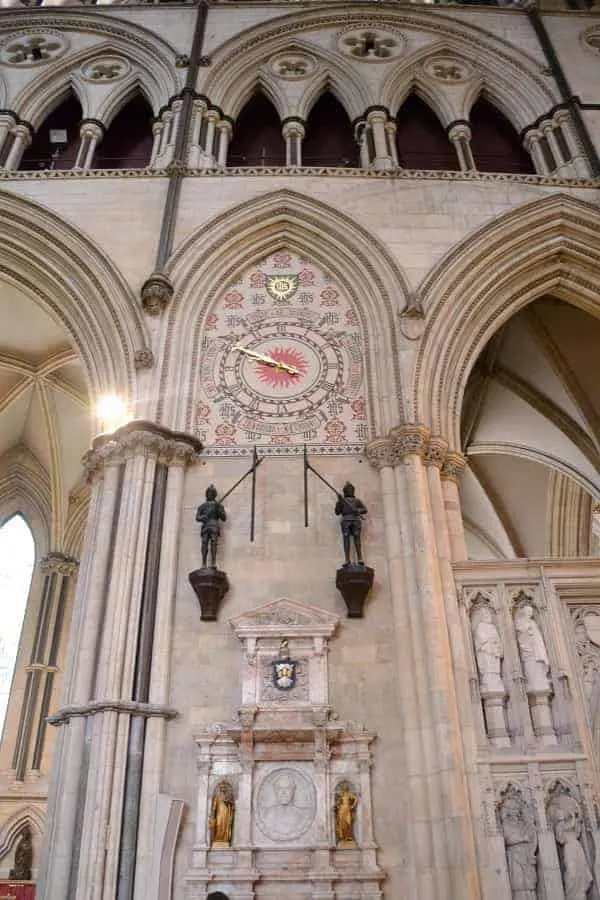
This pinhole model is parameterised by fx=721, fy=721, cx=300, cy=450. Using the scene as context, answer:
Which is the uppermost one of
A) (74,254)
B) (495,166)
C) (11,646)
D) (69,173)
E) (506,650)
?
(495,166)

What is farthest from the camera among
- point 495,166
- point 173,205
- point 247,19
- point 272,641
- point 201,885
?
point 247,19

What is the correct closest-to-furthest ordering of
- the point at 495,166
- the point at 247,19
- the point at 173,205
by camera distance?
the point at 173,205
the point at 495,166
the point at 247,19

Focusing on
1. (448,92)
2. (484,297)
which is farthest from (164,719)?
(448,92)

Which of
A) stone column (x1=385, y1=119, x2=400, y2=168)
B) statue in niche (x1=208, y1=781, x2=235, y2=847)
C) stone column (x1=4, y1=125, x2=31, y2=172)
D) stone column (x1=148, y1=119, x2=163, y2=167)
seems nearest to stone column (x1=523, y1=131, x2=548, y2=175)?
stone column (x1=385, y1=119, x2=400, y2=168)

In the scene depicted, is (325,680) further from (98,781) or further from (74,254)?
(74,254)

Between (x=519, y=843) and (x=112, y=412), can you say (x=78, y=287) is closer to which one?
(x=112, y=412)

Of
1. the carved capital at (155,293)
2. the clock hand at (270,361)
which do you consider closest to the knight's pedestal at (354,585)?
the clock hand at (270,361)

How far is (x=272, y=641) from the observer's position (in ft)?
25.8

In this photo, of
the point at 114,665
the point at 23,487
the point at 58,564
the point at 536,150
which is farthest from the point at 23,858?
the point at 536,150

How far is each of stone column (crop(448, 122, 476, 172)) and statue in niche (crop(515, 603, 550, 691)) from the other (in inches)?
302

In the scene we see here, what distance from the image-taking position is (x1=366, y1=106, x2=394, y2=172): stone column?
38.9 feet

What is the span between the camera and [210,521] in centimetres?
838

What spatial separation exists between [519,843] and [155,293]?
25.4 feet

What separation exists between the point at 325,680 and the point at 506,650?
1.97 m
